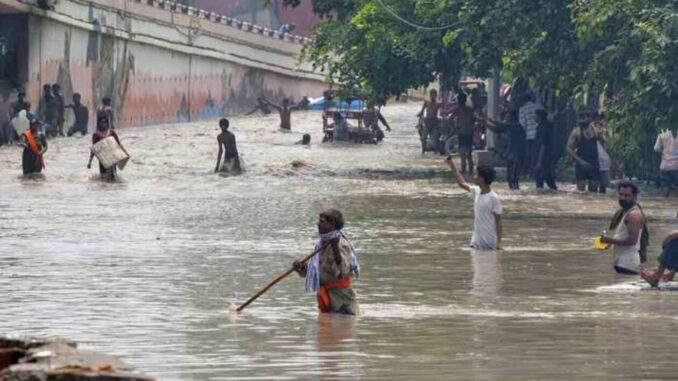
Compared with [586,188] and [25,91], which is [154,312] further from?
[25,91]

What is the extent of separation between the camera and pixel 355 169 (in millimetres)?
37875

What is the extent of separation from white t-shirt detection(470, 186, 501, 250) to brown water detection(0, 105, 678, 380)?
0.21 meters

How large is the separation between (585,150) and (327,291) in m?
15.4

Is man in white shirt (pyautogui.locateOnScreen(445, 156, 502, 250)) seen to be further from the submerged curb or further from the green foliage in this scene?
the submerged curb

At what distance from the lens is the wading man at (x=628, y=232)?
17.8m

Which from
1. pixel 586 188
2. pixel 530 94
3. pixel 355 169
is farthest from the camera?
pixel 355 169

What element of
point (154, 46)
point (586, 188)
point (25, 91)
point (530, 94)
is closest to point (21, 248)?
point (586, 188)

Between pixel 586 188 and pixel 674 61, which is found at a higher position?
pixel 674 61

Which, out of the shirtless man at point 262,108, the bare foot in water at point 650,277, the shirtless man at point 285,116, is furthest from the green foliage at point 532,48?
the shirtless man at point 262,108

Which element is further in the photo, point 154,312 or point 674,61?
point 674,61

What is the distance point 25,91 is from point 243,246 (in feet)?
95.1

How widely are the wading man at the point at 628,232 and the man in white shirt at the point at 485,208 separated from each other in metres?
1.58

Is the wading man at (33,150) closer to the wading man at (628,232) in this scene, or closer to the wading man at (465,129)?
the wading man at (465,129)

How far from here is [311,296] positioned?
54.6ft
